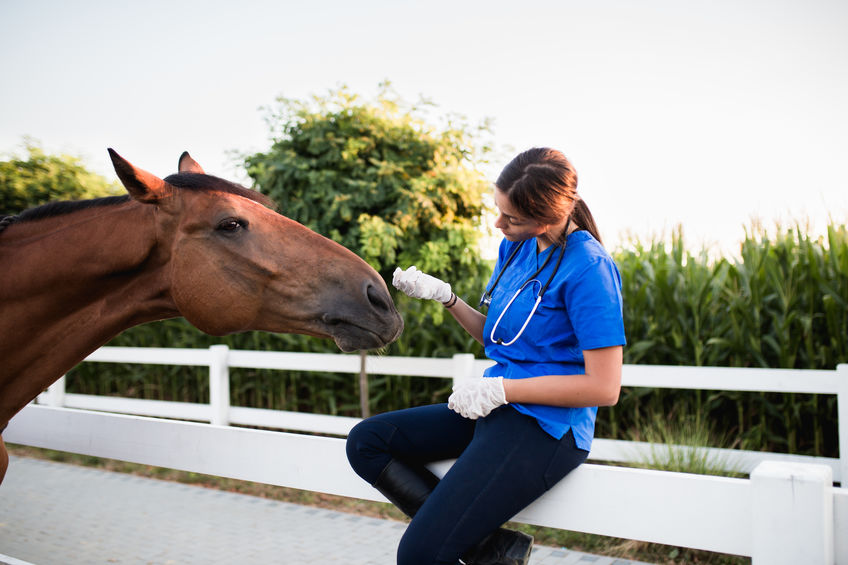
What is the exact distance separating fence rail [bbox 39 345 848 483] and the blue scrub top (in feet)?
5.51

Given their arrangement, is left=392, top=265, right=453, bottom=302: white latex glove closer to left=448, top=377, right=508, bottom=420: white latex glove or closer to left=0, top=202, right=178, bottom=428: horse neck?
left=448, top=377, right=508, bottom=420: white latex glove

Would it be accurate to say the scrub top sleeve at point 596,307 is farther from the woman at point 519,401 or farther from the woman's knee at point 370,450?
the woman's knee at point 370,450

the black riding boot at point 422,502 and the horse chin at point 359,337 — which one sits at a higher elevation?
the horse chin at point 359,337

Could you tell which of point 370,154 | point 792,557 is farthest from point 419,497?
point 370,154

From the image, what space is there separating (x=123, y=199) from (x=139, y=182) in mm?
292

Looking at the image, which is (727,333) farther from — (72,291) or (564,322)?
(72,291)

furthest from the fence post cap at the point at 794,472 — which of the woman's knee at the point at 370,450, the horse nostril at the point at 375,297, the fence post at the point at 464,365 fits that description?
the fence post at the point at 464,365

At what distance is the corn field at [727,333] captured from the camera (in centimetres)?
518

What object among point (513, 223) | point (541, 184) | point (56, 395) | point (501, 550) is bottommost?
point (56, 395)

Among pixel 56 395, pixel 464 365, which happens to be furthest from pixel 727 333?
pixel 56 395

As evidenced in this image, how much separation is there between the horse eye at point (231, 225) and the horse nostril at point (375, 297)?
499 millimetres

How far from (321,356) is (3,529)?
2.89 meters

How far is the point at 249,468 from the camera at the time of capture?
2.47 meters

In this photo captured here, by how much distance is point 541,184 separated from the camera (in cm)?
183
